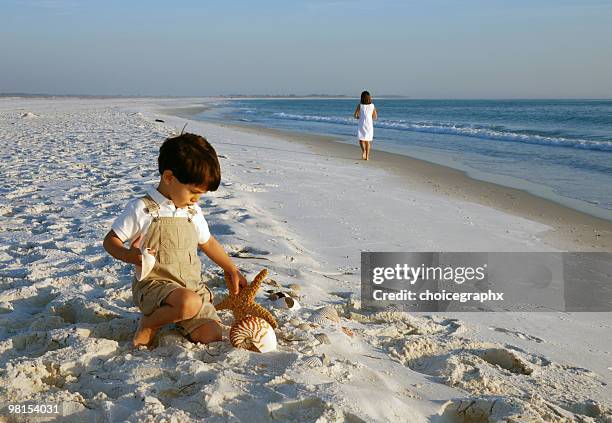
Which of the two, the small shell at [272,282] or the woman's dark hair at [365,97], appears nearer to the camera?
the small shell at [272,282]

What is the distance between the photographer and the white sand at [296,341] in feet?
7.19

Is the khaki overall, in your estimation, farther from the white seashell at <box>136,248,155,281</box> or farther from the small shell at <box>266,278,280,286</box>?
the small shell at <box>266,278,280,286</box>

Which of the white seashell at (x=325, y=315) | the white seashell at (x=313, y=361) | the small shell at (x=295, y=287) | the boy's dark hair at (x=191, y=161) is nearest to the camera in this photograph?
the white seashell at (x=313, y=361)

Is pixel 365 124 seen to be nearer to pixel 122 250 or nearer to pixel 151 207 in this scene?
pixel 151 207

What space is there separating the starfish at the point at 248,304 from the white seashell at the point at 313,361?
0.39 meters

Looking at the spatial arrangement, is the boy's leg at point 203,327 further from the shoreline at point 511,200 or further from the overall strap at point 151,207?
the shoreline at point 511,200

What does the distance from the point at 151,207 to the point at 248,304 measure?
0.70 m

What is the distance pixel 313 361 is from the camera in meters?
2.48

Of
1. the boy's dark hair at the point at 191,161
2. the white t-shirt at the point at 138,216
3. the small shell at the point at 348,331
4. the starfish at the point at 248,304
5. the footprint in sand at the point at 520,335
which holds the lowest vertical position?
the footprint in sand at the point at 520,335

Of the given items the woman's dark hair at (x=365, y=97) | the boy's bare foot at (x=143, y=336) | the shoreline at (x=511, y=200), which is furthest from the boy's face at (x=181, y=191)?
the woman's dark hair at (x=365, y=97)

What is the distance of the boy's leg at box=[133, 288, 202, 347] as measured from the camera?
2691 millimetres

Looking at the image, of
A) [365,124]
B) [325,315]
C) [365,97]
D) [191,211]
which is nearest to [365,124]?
[365,124]

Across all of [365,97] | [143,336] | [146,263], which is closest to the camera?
[146,263]

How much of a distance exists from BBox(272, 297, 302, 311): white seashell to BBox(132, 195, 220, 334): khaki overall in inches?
18.0
